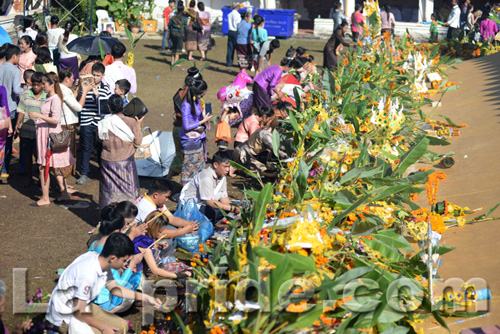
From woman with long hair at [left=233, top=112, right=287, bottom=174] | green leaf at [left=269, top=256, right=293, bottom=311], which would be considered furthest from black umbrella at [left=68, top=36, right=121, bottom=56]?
green leaf at [left=269, top=256, right=293, bottom=311]

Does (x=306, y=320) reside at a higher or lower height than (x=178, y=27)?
lower

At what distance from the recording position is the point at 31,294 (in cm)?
479

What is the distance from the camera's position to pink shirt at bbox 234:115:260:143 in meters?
7.95

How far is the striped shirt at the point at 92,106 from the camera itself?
7.25 m

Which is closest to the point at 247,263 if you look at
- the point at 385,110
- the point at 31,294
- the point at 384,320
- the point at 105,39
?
the point at 384,320

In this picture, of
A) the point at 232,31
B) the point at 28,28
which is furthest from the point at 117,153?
the point at 232,31

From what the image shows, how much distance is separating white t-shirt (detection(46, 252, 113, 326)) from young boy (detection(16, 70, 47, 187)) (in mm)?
3145

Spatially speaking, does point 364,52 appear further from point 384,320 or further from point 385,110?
point 384,320

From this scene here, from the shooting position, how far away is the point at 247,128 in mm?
7977

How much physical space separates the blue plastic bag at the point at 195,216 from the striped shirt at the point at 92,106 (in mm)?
2183

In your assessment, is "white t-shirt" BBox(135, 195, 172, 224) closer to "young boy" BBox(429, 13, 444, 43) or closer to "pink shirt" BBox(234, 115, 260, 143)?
"pink shirt" BBox(234, 115, 260, 143)

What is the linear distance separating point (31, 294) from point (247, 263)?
237 cm

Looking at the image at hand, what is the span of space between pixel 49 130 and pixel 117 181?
1.17 meters

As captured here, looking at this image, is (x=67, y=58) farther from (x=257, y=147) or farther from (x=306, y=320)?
(x=306, y=320)
